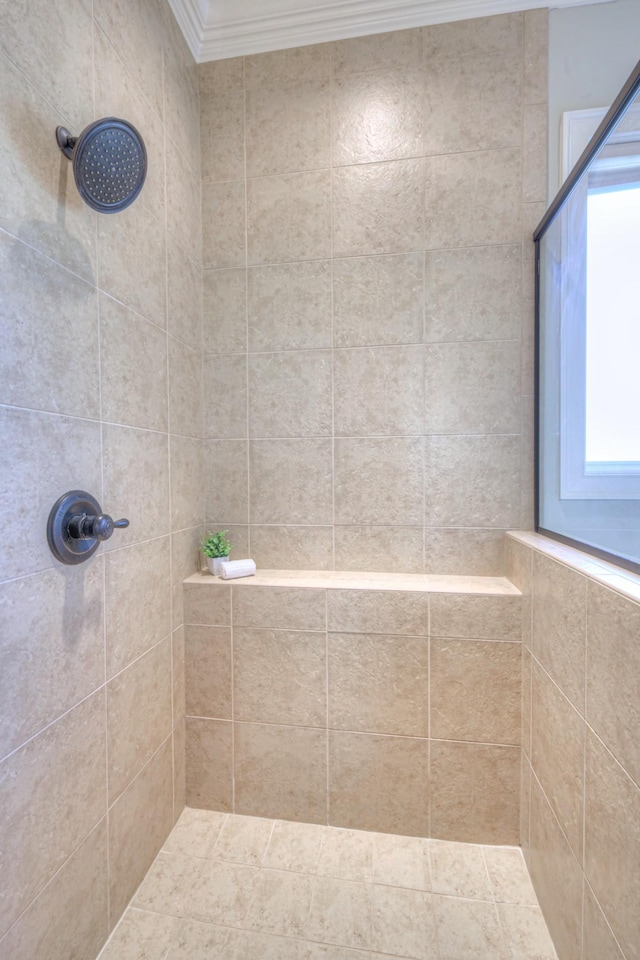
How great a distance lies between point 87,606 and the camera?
37.4 inches

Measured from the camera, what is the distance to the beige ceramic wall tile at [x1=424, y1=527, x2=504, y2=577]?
1440 mm

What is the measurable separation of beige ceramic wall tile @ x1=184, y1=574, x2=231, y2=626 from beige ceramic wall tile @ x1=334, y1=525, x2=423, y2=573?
1.37ft

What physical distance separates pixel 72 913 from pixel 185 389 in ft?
4.48

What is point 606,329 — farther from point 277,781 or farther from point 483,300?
point 277,781

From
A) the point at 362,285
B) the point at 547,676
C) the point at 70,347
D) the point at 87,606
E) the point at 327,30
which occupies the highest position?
the point at 327,30

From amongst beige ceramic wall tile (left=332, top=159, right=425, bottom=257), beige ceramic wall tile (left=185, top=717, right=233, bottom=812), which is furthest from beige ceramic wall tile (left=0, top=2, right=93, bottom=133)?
beige ceramic wall tile (left=185, top=717, right=233, bottom=812)

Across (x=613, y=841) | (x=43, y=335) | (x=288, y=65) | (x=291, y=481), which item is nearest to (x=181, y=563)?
(x=291, y=481)

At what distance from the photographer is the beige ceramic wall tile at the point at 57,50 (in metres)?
0.76

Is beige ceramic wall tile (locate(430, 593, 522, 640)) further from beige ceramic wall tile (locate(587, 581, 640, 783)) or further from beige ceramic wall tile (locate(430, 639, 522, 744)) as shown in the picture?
beige ceramic wall tile (locate(587, 581, 640, 783))

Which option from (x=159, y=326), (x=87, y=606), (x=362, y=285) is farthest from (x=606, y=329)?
(x=87, y=606)

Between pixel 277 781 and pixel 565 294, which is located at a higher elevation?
pixel 565 294

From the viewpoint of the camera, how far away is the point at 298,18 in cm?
144

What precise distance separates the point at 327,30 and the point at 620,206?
1.29m

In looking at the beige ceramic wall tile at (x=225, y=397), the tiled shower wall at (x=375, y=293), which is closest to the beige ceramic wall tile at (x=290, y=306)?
the tiled shower wall at (x=375, y=293)
